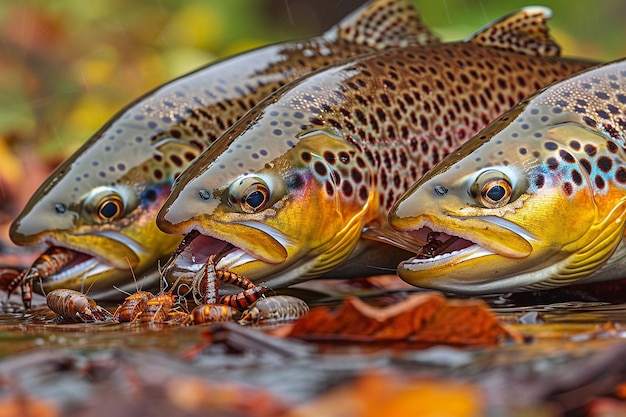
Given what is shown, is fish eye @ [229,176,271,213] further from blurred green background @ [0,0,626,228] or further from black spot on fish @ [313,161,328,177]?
blurred green background @ [0,0,626,228]

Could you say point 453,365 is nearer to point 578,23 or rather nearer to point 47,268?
point 47,268

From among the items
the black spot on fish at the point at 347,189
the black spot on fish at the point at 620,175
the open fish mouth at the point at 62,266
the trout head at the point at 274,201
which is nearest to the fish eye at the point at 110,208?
the open fish mouth at the point at 62,266

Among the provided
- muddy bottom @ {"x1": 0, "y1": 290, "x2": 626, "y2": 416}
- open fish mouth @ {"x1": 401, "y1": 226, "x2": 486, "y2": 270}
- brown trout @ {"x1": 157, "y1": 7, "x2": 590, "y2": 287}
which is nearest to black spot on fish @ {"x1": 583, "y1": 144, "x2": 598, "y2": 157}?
open fish mouth @ {"x1": 401, "y1": 226, "x2": 486, "y2": 270}

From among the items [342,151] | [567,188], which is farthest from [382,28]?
[567,188]

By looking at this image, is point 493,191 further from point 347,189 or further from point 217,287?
point 217,287

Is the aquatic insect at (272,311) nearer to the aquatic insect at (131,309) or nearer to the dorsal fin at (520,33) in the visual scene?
the aquatic insect at (131,309)

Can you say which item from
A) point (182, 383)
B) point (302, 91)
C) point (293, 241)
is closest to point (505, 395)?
point (182, 383)
